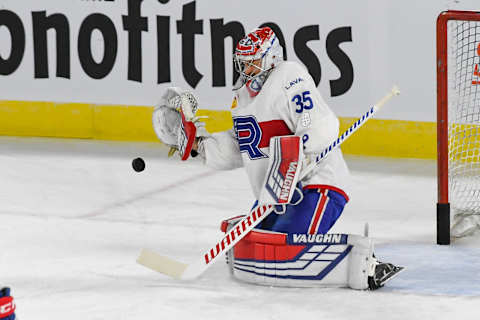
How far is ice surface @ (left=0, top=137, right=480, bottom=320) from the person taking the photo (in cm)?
363

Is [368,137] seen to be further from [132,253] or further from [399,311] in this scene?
[399,311]

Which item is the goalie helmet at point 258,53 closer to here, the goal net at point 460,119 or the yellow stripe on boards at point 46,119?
the goal net at point 460,119

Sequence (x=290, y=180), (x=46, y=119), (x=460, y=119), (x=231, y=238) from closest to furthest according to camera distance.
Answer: (x=290, y=180) < (x=231, y=238) < (x=460, y=119) < (x=46, y=119)

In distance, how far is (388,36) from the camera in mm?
6289

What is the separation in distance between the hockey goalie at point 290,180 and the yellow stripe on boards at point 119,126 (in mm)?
2449

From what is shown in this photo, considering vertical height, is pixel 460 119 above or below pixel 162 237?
above

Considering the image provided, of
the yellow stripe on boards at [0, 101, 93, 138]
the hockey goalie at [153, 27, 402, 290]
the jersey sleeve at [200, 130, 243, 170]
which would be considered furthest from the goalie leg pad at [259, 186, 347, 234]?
the yellow stripe on boards at [0, 101, 93, 138]

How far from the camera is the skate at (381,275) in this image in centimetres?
376

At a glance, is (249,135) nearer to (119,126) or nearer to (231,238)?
(231,238)

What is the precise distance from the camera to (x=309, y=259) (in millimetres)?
3758

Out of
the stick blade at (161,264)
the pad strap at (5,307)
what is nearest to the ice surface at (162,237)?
the stick blade at (161,264)

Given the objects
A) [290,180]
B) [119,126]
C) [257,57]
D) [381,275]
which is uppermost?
[257,57]

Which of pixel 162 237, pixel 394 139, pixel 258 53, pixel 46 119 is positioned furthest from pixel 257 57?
pixel 46 119

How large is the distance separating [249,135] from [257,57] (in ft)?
0.86
